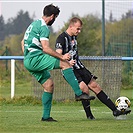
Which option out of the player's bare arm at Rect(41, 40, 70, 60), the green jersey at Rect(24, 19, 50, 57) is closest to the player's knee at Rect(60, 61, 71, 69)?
the player's bare arm at Rect(41, 40, 70, 60)

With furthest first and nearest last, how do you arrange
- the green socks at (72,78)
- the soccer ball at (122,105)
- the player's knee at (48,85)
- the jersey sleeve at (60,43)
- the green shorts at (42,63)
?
the soccer ball at (122,105) → the jersey sleeve at (60,43) → the player's knee at (48,85) → the green socks at (72,78) → the green shorts at (42,63)

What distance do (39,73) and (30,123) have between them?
92 centimetres

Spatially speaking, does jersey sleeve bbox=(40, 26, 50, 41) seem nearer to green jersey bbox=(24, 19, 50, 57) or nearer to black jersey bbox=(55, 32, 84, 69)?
green jersey bbox=(24, 19, 50, 57)

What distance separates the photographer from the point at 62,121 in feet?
38.7

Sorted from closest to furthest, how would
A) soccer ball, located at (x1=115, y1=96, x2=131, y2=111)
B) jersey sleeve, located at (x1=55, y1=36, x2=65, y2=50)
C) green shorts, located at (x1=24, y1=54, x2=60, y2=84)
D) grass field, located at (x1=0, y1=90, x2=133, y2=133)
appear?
grass field, located at (x1=0, y1=90, x2=133, y2=133), green shorts, located at (x1=24, y1=54, x2=60, y2=84), jersey sleeve, located at (x1=55, y1=36, x2=65, y2=50), soccer ball, located at (x1=115, y1=96, x2=131, y2=111)

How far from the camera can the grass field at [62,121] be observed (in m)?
10.4

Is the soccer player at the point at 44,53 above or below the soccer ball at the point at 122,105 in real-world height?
above

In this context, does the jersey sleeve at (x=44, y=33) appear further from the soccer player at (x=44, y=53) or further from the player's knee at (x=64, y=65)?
the player's knee at (x=64, y=65)

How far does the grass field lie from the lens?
1036 centimetres

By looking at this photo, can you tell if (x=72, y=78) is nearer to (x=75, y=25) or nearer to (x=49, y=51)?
(x=49, y=51)

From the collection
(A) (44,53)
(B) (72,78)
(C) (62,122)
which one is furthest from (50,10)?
(C) (62,122)

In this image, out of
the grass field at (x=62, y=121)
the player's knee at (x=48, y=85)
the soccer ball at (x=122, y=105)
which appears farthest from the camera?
the soccer ball at (x=122, y=105)

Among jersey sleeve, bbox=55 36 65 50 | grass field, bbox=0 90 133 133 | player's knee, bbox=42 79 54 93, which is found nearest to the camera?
grass field, bbox=0 90 133 133

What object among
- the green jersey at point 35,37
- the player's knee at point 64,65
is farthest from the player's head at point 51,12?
the player's knee at point 64,65
